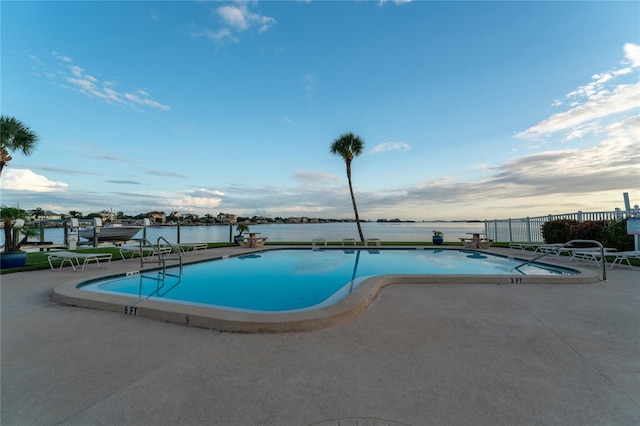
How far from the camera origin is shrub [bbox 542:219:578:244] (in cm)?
1160

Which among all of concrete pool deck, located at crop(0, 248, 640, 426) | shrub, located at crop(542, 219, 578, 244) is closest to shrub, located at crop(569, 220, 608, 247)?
shrub, located at crop(542, 219, 578, 244)

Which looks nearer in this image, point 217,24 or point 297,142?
point 217,24

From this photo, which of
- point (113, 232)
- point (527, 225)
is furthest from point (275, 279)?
point (113, 232)

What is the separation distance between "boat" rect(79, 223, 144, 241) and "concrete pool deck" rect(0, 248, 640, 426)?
591 inches

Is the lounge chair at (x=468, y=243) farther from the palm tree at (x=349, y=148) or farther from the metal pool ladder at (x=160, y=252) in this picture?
the metal pool ladder at (x=160, y=252)

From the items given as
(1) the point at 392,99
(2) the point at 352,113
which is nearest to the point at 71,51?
(2) the point at 352,113

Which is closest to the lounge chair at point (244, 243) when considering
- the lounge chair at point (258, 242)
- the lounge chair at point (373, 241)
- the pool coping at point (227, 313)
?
the lounge chair at point (258, 242)

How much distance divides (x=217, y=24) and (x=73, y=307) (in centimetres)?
1016

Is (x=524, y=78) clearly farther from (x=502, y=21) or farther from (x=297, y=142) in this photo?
(x=297, y=142)

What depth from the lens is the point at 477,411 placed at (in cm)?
175

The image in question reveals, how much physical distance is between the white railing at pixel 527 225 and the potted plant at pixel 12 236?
62.2 ft

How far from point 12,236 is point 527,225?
2130 cm

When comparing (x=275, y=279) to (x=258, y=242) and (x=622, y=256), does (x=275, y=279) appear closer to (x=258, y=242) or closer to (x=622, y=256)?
(x=258, y=242)

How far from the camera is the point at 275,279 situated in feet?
24.6
